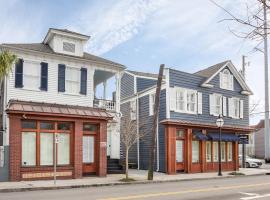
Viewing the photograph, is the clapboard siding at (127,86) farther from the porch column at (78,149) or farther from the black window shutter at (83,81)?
the porch column at (78,149)

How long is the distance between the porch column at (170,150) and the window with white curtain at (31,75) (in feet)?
33.0

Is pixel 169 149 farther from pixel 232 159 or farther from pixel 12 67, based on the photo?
pixel 12 67

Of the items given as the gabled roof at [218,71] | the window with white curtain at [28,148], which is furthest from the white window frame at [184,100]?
the window with white curtain at [28,148]

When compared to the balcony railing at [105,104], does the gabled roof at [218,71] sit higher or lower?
higher

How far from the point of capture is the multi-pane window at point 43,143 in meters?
24.4

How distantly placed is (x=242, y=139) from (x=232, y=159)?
1.92m

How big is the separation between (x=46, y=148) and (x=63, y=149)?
3.91 ft

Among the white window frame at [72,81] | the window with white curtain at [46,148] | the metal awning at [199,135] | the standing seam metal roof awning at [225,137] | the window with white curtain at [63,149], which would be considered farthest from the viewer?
the standing seam metal roof awning at [225,137]

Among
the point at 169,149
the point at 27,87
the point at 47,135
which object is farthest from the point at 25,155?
the point at 169,149

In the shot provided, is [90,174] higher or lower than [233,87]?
lower

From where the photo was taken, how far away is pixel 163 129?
3161 centimetres

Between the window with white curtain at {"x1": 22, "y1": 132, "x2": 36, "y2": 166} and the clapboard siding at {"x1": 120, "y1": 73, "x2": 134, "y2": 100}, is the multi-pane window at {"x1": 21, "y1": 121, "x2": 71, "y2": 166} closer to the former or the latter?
the window with white curtain at {"x1": 22, "y1": 132, "x2": 36, "y2": 166}

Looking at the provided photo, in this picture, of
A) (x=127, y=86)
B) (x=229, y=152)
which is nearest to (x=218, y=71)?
(x=229, y=152)

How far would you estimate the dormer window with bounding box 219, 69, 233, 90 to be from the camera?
35.3 meters
